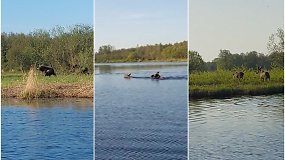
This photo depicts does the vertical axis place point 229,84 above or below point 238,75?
below

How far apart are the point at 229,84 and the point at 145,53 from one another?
119 cm

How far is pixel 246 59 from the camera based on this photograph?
608 centimetres

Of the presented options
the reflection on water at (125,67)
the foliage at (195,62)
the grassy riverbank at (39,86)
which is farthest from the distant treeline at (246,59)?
the grassy riverbank at (39,86)

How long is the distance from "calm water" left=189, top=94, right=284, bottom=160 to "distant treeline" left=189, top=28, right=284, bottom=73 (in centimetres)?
45

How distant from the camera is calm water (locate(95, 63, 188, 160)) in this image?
5.92 m

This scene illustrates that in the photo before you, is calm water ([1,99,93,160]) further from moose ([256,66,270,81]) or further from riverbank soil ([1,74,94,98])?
moose ([256,66,270,81])

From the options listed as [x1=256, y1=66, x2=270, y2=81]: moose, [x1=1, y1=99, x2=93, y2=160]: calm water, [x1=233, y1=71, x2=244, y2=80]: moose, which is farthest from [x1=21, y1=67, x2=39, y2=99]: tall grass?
[x1=256, y1=66, x2=270, y2=81]: moose

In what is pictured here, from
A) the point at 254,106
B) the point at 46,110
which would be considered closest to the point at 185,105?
the point at 254,106

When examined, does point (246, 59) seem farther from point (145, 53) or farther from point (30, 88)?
point (30, 88)

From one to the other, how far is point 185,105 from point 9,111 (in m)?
2.30

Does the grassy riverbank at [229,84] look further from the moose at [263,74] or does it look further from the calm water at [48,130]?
the calm water at [48,130]

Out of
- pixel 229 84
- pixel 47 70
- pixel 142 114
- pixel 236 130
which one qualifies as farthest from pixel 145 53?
pixel 236 130

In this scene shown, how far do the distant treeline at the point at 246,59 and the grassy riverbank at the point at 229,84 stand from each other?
0.08 metres

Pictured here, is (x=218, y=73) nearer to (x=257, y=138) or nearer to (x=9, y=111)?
(x=257, y=138)
